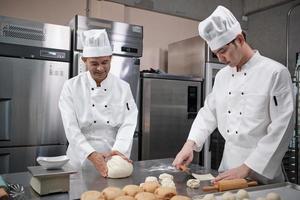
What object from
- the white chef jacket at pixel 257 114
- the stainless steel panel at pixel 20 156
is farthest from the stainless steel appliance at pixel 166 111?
the white chef jacket at pixel 257 114

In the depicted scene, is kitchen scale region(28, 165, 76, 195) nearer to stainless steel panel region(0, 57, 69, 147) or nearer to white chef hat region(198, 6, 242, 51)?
white chef hat region(198, 6, 242, 51)

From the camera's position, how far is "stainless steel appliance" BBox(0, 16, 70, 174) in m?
2.34

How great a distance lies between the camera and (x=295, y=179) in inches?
139

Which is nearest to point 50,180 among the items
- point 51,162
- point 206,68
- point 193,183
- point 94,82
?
point 51,162

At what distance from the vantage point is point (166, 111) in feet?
10.2

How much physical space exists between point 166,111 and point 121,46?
81cm

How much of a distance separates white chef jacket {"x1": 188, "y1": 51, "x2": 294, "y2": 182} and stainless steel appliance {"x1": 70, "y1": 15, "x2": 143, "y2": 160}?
1.28 m

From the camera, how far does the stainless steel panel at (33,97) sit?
7.73 ft

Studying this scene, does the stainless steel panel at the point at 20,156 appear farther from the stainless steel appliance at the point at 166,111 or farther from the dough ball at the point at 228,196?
the dough ball at the point at 228,196

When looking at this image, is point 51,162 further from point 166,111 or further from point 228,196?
point 166,111

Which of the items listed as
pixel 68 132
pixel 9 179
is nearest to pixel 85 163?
pixel 68 132

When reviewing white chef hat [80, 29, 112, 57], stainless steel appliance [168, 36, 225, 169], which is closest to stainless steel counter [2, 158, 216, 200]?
white chef hat [80, 29, 112, 57]

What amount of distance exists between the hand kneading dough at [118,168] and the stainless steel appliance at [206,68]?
6.52 ft

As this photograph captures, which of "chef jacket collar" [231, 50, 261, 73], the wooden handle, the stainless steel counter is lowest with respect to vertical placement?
the stainless steel counter
